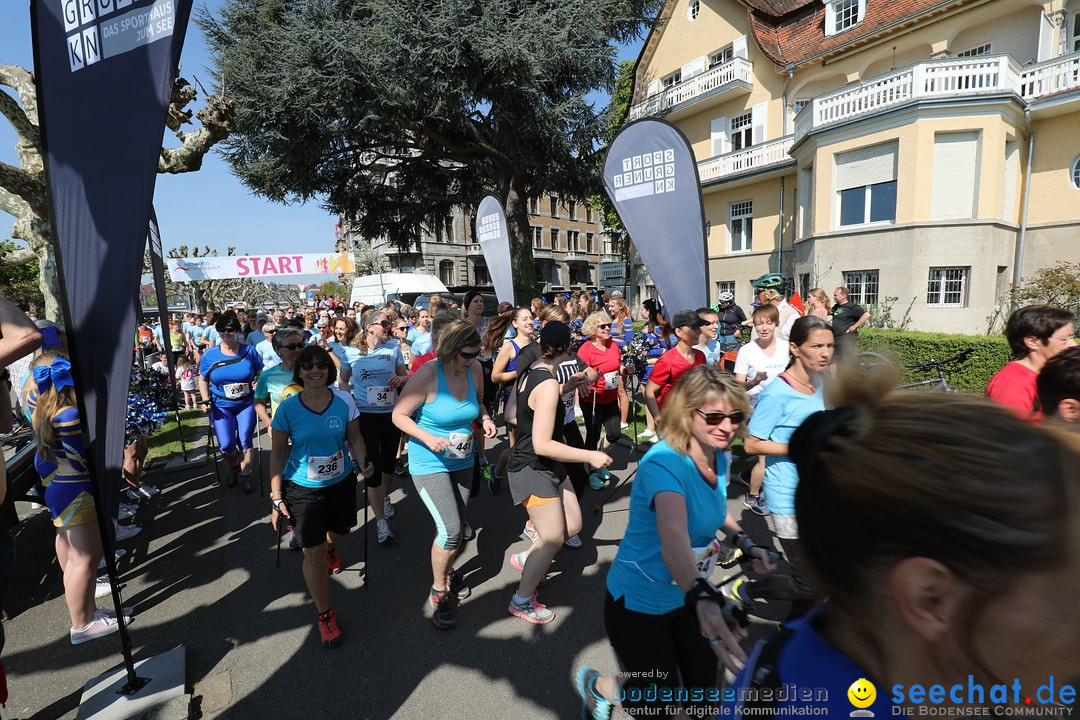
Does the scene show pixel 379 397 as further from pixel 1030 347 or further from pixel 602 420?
pixel 1030 347

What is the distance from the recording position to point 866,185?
16281 millimetres

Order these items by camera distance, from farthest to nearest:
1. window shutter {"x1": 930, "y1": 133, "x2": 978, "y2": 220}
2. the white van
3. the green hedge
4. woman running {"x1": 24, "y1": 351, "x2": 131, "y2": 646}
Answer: the white van, window shutter {"x1": 930, "y1": 133, "x2": 978, "y2": 220}, the green hedge, woman running {"x1": 24, "y1": 351, "x2": 131, "y2": 646}

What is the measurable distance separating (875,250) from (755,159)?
7352 millimetres

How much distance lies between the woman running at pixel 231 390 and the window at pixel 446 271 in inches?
1733

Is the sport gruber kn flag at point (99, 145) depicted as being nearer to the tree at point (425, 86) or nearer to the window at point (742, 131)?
the tree at point (425, 86)

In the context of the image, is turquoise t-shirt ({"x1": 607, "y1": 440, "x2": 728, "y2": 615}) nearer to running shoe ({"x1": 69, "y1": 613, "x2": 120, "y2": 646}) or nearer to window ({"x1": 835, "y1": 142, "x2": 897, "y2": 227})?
running shoe ({"x1": 69, "y1": 613, "x2": 120, "y2": 646})

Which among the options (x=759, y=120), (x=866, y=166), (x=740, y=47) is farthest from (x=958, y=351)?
(x=740, y=47)

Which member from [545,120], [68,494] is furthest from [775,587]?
[545,120]

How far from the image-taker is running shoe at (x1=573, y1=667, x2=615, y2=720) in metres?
2.45

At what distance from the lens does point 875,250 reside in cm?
1603

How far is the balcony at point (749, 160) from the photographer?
20.4 meters

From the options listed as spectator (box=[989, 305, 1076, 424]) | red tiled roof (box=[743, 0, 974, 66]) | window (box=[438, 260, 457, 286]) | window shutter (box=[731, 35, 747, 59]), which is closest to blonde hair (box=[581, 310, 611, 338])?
spectator (box=[989, 305, 1076, 424])

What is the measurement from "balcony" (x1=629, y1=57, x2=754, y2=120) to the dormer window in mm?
2936

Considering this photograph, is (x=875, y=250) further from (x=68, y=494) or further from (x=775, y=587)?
(x=68, y=494)
